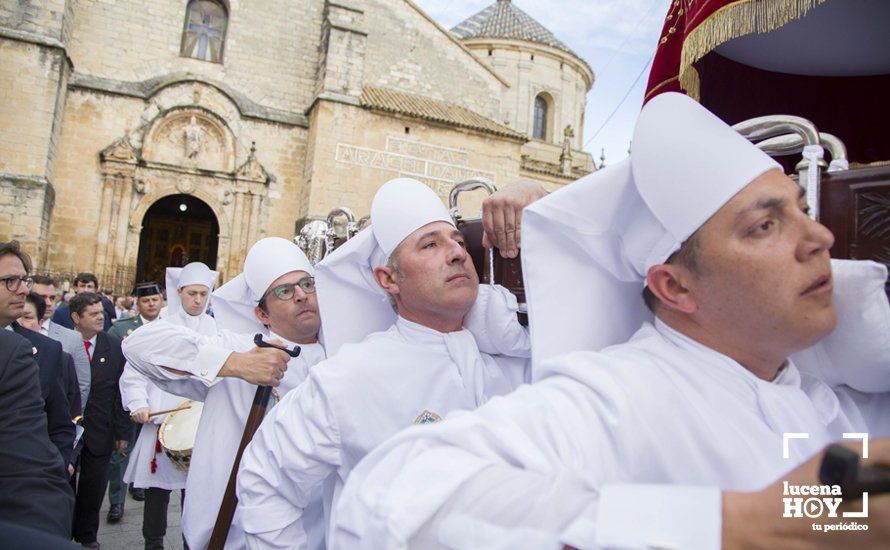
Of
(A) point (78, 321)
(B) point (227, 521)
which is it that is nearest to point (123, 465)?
(A) point (78, 321)

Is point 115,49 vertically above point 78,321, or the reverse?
point 115,49

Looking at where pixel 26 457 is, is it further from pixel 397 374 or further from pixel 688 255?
pixel 688 255

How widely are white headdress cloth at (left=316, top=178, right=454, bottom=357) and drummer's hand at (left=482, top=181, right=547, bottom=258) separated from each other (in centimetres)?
40

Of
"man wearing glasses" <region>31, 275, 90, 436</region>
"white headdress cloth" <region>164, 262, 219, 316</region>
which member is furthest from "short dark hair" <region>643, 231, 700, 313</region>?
"white headdress cloth" <region>164, 262, 219, 316</region>

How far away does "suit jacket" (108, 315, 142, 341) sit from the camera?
6.52m

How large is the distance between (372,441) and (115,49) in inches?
695

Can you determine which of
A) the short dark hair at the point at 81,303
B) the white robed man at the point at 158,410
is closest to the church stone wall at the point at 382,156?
the white robed man at the point at 158,410

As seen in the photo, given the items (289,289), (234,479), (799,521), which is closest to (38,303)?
(289,289)

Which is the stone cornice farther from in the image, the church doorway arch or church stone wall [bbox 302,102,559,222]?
the church doorway arch

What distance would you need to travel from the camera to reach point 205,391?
137 inches

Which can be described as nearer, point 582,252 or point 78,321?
point 582,252

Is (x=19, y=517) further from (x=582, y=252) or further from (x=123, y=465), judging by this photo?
(x=123, y=465)

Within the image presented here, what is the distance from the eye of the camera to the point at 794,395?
1.25 metres

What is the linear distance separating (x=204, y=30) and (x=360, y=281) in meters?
17.4
